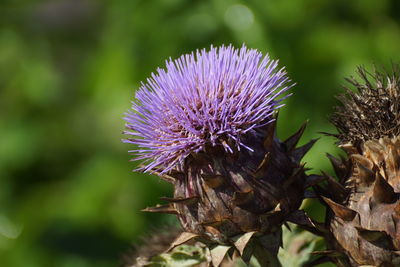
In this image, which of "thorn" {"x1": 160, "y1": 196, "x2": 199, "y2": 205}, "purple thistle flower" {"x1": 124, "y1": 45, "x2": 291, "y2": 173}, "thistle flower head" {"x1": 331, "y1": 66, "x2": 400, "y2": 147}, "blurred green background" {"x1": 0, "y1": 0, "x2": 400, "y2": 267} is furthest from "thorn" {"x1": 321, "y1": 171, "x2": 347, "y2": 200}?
"blurred green background" {"x1": 0, "y1": 0, "x2": 400, "y2": 267}

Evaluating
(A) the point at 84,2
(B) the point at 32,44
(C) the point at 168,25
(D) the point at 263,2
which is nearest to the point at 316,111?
A: (D) the point at 263,2

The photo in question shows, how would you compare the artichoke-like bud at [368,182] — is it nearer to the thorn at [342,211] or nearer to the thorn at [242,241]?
the thorn at [342,211]

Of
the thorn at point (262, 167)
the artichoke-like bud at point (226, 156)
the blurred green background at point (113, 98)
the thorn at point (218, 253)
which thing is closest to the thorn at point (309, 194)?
the artichoke-like bud at point (226, 156)

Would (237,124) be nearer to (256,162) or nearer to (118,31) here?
(256,162)

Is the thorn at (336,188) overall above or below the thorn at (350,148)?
below

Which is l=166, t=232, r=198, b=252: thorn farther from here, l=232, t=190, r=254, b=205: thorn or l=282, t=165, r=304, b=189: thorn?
l=282, t=165, r=304, b=189: thorn

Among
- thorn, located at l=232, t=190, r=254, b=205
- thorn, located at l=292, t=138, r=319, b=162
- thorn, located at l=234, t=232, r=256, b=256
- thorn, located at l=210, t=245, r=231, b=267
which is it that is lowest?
thorn, located at l=210, t=245, r=231, b=267
